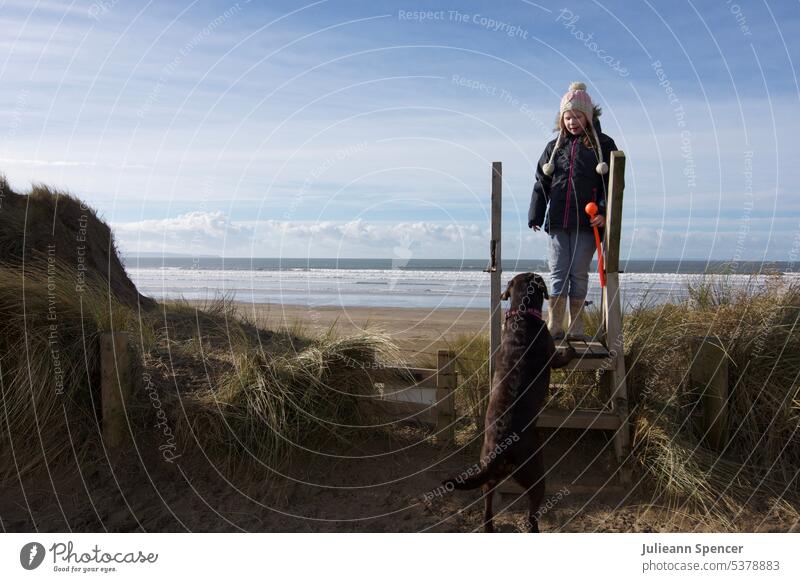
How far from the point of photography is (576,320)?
6.47m

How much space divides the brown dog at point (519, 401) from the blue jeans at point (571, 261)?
2.44ft

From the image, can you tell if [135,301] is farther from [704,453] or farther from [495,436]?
[704,453]

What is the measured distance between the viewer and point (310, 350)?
21.4ft

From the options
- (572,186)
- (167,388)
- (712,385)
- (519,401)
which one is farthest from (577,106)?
(167,388)

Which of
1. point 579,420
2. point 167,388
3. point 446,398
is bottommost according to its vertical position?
point 579,420

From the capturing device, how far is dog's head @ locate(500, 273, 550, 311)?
18.1ft

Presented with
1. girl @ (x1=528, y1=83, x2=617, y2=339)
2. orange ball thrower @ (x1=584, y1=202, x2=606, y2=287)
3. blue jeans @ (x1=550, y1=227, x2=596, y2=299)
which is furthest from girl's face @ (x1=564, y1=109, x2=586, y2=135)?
blue jeans @ (x1=550, y1=227, x2=596, y2=299)

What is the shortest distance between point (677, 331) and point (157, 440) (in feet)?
16.6

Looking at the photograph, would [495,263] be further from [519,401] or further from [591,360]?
[519,401]

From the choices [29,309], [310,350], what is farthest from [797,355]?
[29,309]

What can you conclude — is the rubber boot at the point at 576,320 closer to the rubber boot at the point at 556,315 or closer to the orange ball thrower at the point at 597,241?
the rubber boot at the point at 556,315

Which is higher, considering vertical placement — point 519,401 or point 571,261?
point 571,261

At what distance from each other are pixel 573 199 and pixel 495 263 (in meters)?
1.03

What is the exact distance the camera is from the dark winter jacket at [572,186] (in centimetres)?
636
